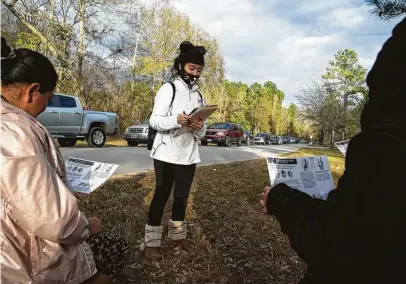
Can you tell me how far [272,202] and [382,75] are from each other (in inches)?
23.1

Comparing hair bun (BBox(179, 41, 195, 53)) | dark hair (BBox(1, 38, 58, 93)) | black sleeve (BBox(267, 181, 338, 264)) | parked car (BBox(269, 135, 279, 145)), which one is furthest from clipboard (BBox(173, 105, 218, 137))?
parked car (BBox(269, 135, 279, 145))

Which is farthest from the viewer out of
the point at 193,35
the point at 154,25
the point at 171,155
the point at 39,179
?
the point at 193,35

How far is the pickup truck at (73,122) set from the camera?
44.0ft

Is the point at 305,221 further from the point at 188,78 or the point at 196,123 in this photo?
the point at 188,78

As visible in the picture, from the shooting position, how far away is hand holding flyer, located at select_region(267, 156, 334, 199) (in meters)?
2.04

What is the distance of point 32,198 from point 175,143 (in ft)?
6.40

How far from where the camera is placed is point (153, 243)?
352cm

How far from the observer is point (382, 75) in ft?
3.49

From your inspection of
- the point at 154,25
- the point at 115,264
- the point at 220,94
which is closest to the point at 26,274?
the point at 115,264

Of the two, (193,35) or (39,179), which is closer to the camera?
(39,179)

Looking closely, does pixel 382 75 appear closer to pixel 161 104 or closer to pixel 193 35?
pixel 161 104

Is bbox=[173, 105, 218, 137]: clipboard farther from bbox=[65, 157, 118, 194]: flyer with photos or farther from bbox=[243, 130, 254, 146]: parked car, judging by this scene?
bbox=[243, 130, 254, 146]: parked car

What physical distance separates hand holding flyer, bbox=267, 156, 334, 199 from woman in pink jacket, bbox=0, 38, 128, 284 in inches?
40.6

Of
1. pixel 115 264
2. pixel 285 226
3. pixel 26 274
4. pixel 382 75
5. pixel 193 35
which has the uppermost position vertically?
pixel 193 35
